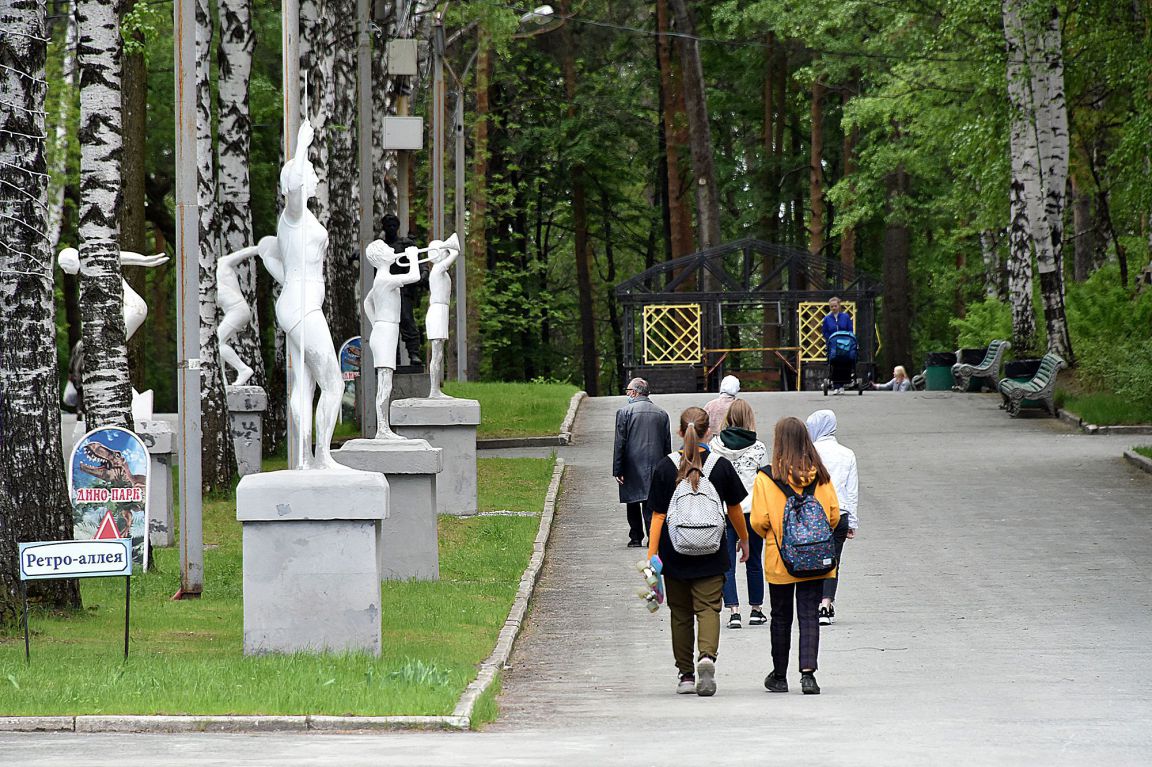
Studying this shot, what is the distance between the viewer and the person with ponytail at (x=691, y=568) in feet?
35.1

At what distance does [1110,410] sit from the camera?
28141 mm

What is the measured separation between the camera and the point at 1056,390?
31312mm

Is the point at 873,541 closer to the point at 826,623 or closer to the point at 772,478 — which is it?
the point at 826,623

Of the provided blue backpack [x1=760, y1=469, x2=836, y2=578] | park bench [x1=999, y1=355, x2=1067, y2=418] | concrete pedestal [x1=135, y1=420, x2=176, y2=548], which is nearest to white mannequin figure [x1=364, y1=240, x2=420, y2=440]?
concrete pedestal [x1=135, y1=420, x2=176, y2=548]

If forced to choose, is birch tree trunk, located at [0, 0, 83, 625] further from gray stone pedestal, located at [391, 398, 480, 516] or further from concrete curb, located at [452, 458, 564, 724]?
gray stone pedestal, located at [391, 398, 480, 516]

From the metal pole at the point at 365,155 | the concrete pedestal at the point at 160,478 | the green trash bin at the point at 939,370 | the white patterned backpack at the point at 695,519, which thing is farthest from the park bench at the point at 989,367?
the white patterned backpack at the point at 695,519

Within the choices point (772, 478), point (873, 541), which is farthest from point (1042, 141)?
point (772, 478)

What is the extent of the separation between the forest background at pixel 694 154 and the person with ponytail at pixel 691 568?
9.51 meters

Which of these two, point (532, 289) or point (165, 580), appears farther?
point (532, 289)

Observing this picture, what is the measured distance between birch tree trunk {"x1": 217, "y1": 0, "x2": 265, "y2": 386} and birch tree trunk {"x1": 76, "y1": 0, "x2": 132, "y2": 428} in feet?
25.8

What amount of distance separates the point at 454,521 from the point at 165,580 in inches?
198

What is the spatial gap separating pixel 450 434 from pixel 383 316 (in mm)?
2593

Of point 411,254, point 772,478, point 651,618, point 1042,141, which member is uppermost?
point 1042,141

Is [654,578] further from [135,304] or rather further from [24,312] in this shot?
[135,304]
